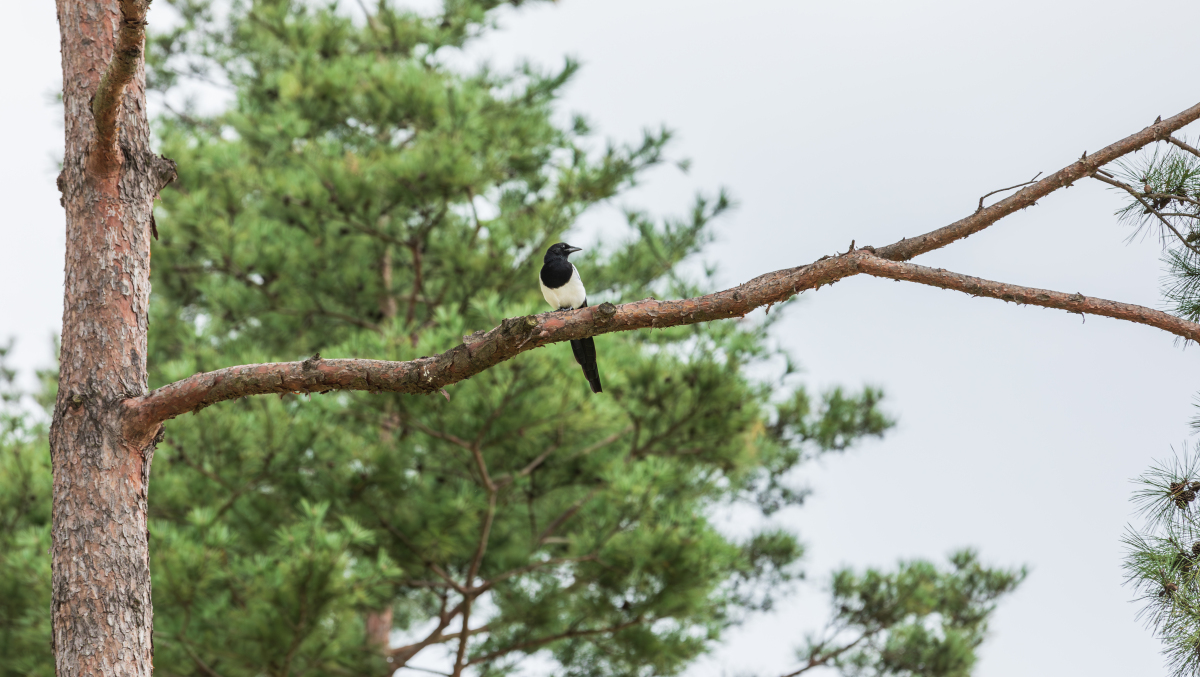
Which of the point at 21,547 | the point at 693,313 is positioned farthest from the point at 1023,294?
the point at 21,547

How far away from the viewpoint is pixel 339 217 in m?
6.52

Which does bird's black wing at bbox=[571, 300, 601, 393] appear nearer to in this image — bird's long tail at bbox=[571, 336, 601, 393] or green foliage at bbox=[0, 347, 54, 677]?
bird's long tail at bbox=[571, 336, 601, 393]

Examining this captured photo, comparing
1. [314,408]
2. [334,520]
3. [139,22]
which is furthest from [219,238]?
[139,22]

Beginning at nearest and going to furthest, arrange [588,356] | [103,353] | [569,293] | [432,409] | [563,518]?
[103,353]
[588,356]
[569,293]
[432,409]
[563,518]

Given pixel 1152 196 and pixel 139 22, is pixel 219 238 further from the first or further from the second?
pixel 1152 196

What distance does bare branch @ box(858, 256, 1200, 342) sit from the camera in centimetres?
236

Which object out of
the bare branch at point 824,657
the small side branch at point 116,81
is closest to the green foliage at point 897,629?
the bare branch at point 824,657

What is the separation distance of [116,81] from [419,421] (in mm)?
3352

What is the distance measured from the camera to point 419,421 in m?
5.66

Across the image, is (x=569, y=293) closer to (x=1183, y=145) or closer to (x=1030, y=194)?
(x=1030, y=194)

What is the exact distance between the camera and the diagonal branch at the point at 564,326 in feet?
7.73

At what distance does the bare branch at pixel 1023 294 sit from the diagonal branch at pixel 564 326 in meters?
0.01

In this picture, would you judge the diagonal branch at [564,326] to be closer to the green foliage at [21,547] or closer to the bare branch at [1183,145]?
the bare branch at [1183,145]

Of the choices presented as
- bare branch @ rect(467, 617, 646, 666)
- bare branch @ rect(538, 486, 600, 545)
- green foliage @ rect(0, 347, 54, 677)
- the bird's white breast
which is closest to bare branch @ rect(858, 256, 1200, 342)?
the bird's white breast
